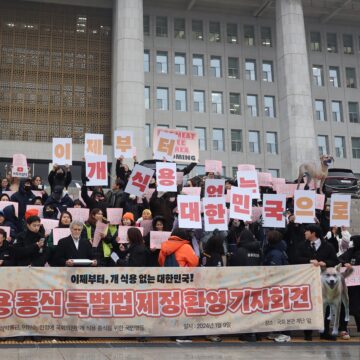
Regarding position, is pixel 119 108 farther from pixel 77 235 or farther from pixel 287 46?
pixel 77 235

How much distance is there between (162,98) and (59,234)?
1288 inches

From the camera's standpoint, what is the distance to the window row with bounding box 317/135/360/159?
4275cm

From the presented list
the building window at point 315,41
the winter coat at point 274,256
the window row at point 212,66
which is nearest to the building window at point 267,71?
the window row at point 212,66

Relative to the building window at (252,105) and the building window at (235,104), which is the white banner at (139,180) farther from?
the building window at (252,105)

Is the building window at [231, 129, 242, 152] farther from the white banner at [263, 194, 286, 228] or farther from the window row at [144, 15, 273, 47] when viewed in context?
the white banner at [263, 194, 286, 228]

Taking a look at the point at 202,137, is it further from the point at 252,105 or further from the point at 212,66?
the point at 212,66

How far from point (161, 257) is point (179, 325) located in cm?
112

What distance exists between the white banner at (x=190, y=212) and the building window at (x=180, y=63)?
32.3 m

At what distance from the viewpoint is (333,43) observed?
44.8 meters

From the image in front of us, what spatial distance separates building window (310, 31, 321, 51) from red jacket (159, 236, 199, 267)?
130 ft

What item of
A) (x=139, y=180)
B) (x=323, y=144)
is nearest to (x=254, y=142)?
(x=323, y=144)

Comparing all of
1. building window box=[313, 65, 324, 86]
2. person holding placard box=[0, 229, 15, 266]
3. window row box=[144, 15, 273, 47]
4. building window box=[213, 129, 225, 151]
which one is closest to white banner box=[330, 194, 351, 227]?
person holding placard box=[0, 229, 15, 266]

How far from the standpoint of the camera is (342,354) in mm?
6789

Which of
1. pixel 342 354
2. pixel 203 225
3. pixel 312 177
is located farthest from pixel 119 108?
pixel 342 354
